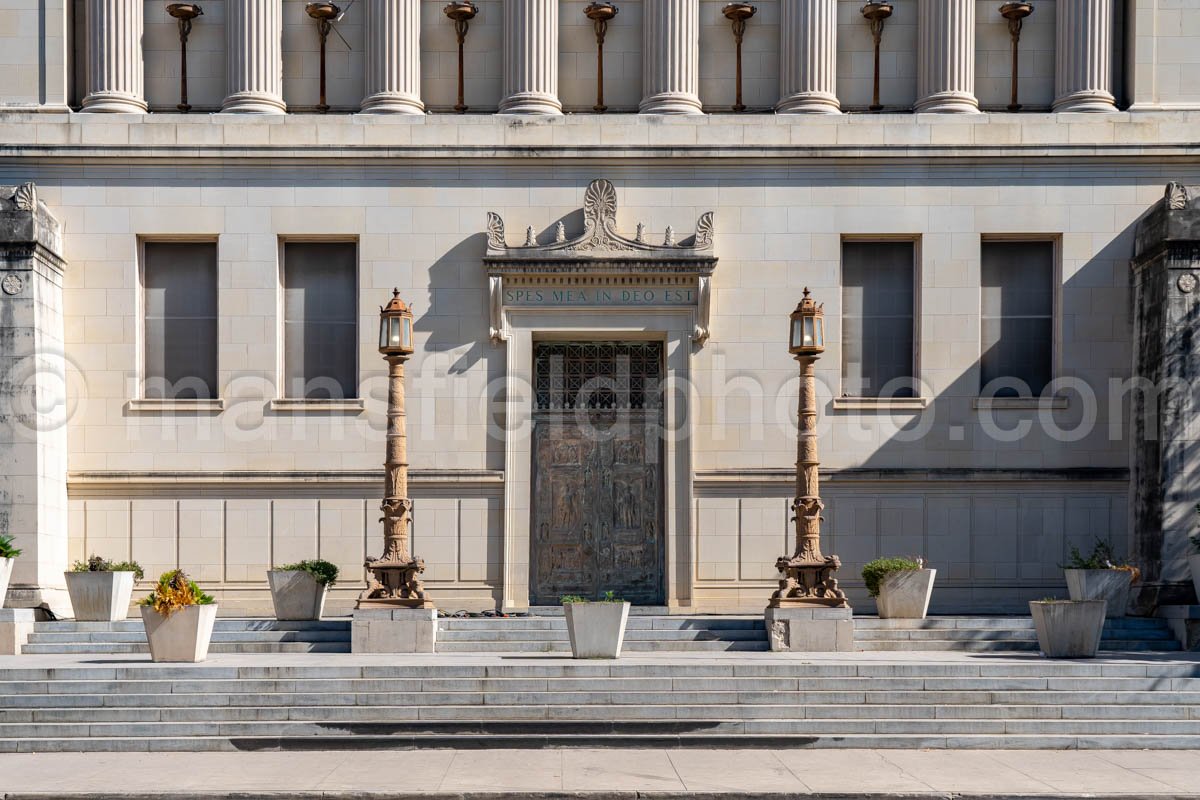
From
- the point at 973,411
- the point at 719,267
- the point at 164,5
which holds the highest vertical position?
the point at 164,5

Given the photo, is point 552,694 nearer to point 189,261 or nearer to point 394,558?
point 394,558

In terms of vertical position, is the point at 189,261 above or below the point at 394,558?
above

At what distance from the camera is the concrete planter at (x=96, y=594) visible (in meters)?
24.7

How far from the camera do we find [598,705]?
1922 cm

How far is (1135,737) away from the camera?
1855 centimetres

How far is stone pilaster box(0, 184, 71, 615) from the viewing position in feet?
84.7

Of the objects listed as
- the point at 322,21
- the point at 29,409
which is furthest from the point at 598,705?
the point at 322,21

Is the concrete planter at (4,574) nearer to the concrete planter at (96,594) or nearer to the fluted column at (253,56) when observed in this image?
the concrete planter at (96,594)

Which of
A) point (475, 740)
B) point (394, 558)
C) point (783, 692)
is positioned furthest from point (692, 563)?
point (475, 740)

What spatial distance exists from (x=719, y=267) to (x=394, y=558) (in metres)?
8.32

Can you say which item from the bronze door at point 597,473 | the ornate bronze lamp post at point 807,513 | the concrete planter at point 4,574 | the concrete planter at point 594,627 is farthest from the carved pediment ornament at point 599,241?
the concrete planter at point 4,574

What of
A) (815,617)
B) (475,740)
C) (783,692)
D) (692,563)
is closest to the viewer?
(475,740)

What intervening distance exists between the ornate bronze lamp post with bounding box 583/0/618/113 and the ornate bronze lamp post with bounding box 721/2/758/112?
2068mm

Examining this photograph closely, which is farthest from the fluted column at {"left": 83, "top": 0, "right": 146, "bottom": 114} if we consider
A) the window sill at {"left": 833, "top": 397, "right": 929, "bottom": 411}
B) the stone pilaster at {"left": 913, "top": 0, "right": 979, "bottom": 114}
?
the stone pilaster at {"left": 913, "top": 0, "right": 979, "bottom": 114}
